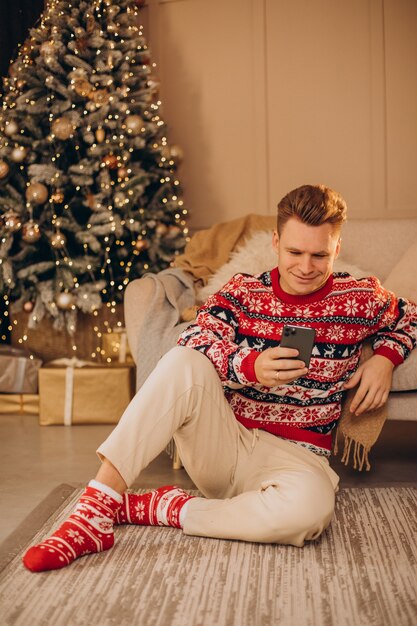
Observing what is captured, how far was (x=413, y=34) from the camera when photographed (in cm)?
441

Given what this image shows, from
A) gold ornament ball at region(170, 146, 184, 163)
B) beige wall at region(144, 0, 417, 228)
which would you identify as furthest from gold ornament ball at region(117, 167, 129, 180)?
beige wall at region(144, 0, 417, 228)

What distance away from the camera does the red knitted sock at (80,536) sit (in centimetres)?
177

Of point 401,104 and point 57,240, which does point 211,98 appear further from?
point 57,240

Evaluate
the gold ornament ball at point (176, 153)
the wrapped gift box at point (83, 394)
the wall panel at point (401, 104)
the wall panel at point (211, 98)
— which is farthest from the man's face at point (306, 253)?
the wall panel at point (211, 98)

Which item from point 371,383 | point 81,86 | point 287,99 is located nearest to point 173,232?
point 81,86

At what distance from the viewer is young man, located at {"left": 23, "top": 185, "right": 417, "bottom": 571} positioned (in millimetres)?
1869

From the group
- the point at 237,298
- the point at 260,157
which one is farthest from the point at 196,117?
the point at 237,298

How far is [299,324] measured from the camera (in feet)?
6.77

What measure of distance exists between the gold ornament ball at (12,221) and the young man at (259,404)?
1.95 m

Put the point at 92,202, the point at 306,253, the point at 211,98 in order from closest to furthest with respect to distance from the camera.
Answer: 1. the point at 306,253
2. the point at 92,202
3. the point at 211,98

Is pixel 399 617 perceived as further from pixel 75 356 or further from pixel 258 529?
pixel 75 356

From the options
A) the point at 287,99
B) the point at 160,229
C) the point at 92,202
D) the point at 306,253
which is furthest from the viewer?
the point at 287,99

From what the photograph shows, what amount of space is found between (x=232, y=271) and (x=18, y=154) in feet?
4.49

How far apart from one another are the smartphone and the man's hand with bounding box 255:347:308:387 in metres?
0.01
